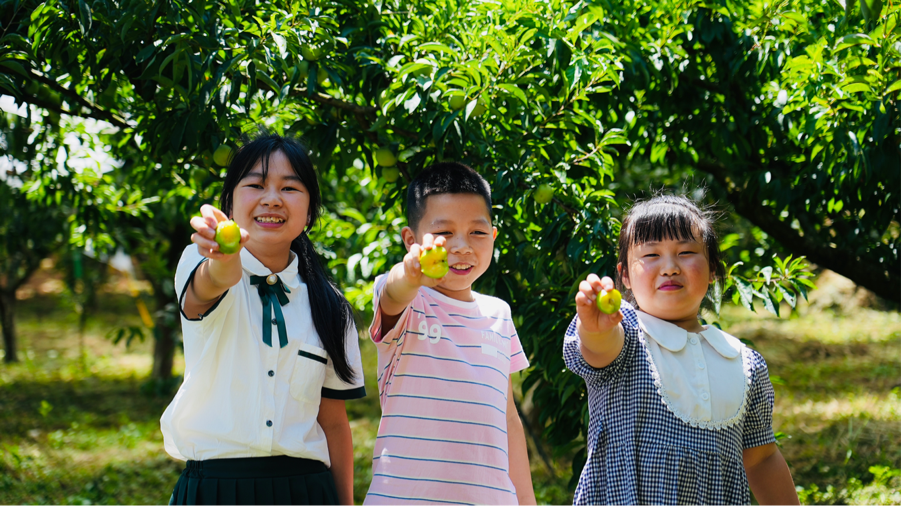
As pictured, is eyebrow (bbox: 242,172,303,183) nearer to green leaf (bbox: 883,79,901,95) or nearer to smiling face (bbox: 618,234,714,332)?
smiling face (bbox: 618,234,714,332)

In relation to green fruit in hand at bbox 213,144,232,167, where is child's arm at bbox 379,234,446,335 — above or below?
below

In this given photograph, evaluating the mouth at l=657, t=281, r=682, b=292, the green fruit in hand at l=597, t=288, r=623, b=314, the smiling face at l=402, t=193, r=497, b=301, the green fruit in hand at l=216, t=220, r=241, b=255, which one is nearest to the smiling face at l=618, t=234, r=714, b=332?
the mouth at l=657, t=281, r=682, b=292

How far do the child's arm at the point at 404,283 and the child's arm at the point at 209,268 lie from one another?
0.89ft

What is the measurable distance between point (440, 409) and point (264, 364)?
1.18 feet

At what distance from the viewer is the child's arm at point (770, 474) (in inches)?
56.9

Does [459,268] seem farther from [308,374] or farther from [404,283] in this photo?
[308,374]

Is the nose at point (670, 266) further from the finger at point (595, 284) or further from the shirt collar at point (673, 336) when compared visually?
the finger at point (595, 284)

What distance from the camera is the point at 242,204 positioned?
146 cm

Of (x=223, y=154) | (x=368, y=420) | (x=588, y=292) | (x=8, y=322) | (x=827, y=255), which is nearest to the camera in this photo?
(x=588, y=292)

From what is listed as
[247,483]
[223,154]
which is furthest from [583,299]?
[223,154]

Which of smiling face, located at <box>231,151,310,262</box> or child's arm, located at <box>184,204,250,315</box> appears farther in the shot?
smiling face, located at <box>231,151,310,262</box>

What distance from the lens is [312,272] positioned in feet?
5.27

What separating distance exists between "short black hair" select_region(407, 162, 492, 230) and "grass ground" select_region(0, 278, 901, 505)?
1.18 metres

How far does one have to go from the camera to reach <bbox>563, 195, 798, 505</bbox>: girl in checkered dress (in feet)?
4.30
